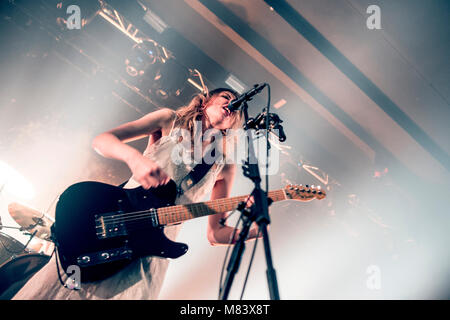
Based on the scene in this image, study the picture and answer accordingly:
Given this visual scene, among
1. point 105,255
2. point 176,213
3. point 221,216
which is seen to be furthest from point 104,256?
point 221,216

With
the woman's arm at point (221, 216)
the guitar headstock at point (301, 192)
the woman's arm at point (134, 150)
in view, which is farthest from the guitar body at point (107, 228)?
the guitar headstock at point (301, 192)

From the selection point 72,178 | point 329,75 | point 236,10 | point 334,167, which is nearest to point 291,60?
point 329,75

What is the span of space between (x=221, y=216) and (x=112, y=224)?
3.04 ft

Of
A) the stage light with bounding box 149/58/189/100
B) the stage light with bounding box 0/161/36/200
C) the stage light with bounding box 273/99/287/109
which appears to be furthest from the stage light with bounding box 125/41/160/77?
the stage light with bounding box 0/161/36/200

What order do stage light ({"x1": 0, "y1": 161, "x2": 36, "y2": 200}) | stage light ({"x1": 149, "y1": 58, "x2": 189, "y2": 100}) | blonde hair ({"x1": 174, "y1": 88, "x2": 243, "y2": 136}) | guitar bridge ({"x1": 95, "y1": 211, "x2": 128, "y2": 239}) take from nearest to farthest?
1. guitar bridge ({"x1": 95, "y1": 211, "x2": 128, "y2": 239})
2. blonde hair ({"x1": 174, "y1": 88, "x2": 243, "y2": 136})
3. stage light ({"x1": 149, "y1": 58, "x2": 189, "y2": 100})
4. stage light ({"x1": 0, "y1": 161, "x2": 36, "y2": 200})

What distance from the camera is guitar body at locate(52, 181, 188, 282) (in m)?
1.48

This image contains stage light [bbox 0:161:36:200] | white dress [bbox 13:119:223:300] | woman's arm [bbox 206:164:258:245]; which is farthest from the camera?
stage light [bbox 0:161:36:200]

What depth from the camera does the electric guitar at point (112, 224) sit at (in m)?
1.49

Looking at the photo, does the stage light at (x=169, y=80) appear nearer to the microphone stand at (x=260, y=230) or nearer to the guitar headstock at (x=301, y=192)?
the guitar headstock at (x=301, y=192)

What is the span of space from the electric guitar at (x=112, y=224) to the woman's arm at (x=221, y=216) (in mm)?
347

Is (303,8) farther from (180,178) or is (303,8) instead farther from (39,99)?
(39,99)

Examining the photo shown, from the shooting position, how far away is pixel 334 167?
220 inches

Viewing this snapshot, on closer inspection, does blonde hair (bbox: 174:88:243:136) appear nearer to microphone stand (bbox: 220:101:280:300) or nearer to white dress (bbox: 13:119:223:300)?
white dress (bbox: 13:119:223:300)

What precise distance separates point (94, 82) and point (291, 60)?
3.63 metres
